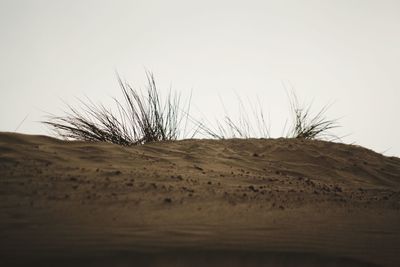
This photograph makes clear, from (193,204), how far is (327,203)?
2.73ft

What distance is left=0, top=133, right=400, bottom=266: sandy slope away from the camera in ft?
3.97

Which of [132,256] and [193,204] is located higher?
[193,204]

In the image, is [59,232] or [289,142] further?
[289,142]

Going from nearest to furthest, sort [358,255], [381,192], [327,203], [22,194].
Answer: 1. [358,255]
2. [22,194]
3. [327,203]
4. [381,192]

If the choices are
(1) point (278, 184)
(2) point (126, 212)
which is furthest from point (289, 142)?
(2) point (126, 212)

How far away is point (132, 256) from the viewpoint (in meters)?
1.17

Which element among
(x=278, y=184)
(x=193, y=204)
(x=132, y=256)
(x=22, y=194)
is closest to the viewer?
(x=132, y=256)

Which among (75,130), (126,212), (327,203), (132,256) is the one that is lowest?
(132,256)

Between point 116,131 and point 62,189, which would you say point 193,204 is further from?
point 116,131

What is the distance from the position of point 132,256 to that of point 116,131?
3.12m

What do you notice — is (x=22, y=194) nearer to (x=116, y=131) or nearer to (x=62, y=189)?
(x=62, y=189)

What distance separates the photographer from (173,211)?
1.55 m

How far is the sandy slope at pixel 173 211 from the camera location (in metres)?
1.21

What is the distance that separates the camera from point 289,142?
3709 millimetres
